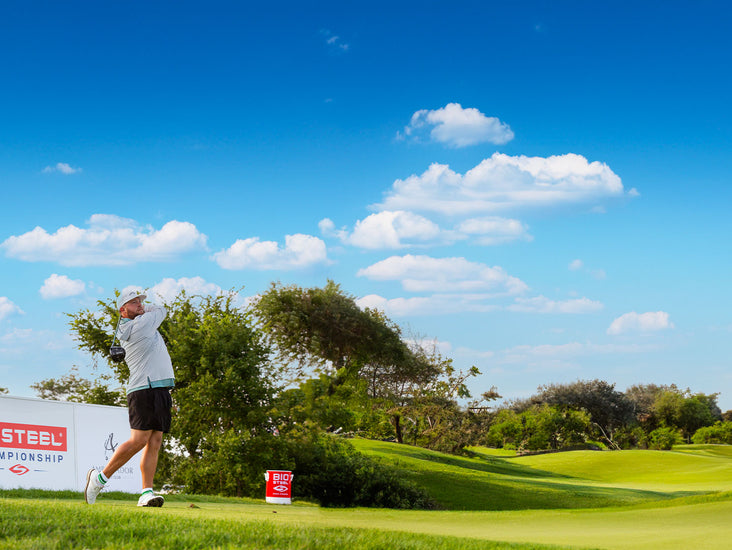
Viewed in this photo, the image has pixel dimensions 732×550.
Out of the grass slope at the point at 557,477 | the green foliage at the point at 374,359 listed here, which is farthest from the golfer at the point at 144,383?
the green foliage at the point at 374,359

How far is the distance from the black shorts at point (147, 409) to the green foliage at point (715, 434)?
5562 centimetres

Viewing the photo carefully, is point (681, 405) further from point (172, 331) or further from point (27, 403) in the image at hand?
point (27, 403)

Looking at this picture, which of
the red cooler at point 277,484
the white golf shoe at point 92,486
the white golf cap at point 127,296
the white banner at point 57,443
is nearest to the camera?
the white golf cap at point 127,296

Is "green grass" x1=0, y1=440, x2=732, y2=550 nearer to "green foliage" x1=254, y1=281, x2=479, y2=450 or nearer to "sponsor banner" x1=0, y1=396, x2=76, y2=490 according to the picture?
"sponsor banner" x1=0, y1=396, x2=76, y2=490

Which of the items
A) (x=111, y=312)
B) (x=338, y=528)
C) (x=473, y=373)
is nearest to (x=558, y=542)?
(x=338, y=528)

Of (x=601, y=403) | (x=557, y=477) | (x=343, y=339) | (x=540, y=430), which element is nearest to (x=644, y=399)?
(x=601, y=403)

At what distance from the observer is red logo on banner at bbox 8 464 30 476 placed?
1229cm

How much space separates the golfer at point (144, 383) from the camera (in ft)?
24.7

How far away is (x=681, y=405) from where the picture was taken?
179 feet

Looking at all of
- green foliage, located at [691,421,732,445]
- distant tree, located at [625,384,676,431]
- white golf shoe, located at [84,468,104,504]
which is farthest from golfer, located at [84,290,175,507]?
green foliage, located at [691,421,732,445]

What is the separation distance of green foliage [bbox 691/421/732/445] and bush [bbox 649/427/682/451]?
2.11 meters

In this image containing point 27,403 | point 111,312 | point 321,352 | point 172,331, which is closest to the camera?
point 27,403

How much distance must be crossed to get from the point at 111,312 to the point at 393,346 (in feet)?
65.1

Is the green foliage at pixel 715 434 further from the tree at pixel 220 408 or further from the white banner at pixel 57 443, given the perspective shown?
the white banner at pixel 57 443
